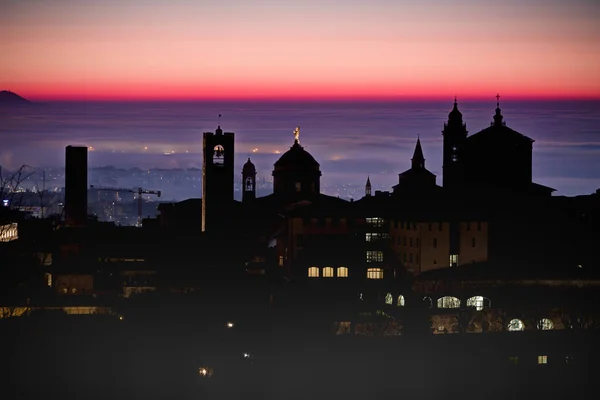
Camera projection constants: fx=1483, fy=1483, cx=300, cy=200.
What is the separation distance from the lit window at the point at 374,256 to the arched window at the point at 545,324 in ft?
30.4

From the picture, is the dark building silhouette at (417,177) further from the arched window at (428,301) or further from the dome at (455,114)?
the arched window at (428,301)

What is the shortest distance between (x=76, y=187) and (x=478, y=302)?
88.3 ft

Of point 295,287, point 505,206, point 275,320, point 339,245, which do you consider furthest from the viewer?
point 505,206

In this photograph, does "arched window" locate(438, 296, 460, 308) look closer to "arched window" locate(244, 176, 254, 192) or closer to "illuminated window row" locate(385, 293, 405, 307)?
"illuminated window row" locate(385, 293, 405, 307)

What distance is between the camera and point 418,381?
55688mm

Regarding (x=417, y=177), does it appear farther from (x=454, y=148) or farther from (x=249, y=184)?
(x=249, y=184)

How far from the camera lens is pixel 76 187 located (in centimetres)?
8169

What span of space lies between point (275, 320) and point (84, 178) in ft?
82.2


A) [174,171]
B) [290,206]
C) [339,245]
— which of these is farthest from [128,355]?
[174,171]

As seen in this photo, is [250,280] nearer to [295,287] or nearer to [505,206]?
[295,287]

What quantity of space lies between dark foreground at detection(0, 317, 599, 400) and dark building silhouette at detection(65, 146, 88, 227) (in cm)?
1999

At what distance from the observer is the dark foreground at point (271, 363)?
53094mm

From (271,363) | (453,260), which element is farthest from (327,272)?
(271,363)

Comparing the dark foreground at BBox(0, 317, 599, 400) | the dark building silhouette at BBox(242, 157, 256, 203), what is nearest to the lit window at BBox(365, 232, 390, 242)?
the dark foreground at BBox(0, 317, 599, 400)
